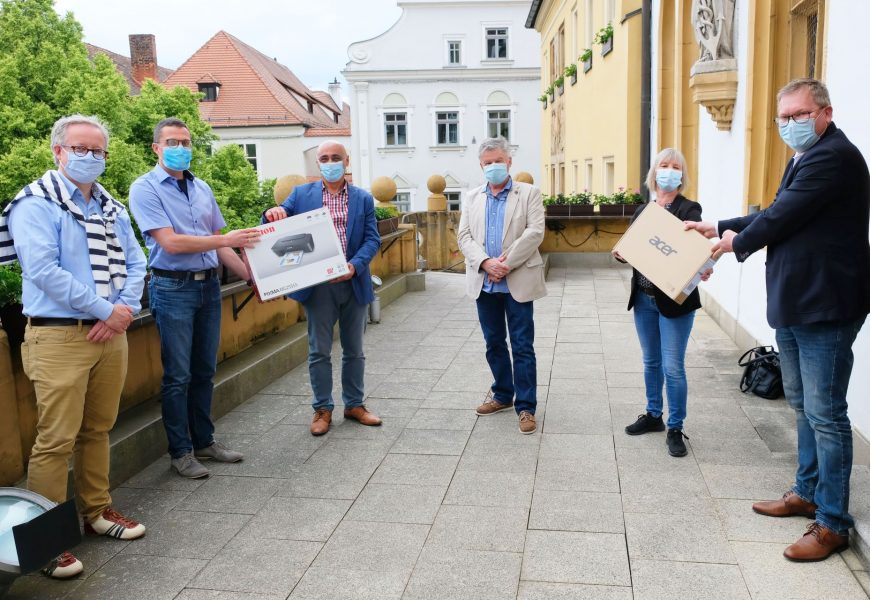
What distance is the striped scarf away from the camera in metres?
3.87

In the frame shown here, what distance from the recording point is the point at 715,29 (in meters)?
9.13

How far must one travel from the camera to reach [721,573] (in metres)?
3.69

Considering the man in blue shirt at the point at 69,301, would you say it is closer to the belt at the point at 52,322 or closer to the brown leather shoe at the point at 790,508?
the belt at the point at 52,322

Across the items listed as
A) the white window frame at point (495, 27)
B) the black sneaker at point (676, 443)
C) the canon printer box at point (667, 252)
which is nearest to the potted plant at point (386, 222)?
the canon printer box at point (667, 252)

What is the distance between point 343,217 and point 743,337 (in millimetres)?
4614

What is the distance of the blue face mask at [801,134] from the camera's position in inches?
147

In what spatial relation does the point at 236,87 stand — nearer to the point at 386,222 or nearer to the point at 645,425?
the point at 386,222

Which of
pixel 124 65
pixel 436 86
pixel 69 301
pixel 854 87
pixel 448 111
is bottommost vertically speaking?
pixel 69 301

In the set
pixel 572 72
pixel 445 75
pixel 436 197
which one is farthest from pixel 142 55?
pixel 436 197

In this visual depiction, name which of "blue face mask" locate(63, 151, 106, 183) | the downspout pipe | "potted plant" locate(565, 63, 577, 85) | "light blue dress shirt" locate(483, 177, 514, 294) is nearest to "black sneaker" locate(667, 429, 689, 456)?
"light blue dress shirt" locate(483, 177, 514, 294)

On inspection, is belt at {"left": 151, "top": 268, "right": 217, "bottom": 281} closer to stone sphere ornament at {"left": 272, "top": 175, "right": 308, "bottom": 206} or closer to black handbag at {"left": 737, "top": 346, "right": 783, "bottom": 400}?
black handbag at {"left": 737, "top": 346, "right": 783, "bottom": 400}

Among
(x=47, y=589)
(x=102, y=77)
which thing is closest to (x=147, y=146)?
(x=102, y=77)

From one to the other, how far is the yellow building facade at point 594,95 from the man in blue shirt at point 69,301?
513 inches

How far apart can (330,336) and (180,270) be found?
4.67 feet
